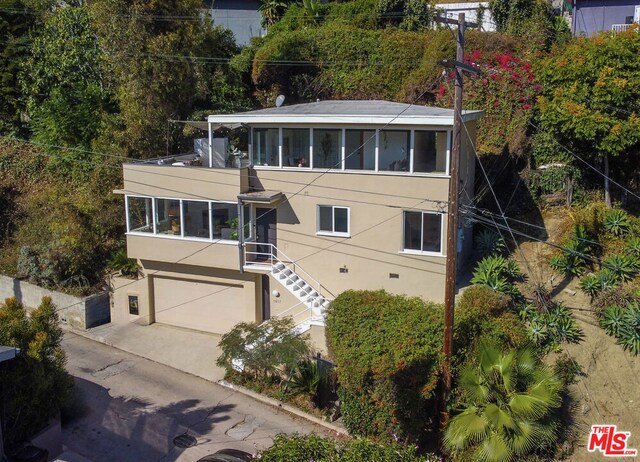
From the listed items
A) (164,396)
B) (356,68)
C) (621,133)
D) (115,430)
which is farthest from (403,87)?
(115,430)

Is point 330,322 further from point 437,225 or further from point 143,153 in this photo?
point 143,153

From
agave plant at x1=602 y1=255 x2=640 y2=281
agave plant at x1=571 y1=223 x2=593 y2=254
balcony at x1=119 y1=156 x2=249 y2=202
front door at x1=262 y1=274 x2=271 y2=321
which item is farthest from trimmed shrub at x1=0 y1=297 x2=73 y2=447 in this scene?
agave plant at x1=602 y1=255 x2=640 y2=281

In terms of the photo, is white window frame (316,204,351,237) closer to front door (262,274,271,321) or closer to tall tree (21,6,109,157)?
front door (262,274,271,321)

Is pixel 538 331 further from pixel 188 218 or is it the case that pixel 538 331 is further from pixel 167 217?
pixel 167 217

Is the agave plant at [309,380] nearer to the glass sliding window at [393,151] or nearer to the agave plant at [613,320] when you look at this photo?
the glass sliding window at [393,151]

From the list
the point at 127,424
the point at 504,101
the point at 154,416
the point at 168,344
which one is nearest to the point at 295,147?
Answer: the point at 168,344

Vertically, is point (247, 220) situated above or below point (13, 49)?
below

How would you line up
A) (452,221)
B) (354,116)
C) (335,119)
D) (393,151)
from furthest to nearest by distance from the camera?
1. (393,151)
2. (335,119)
3. (354,116)
4. (452,221)
